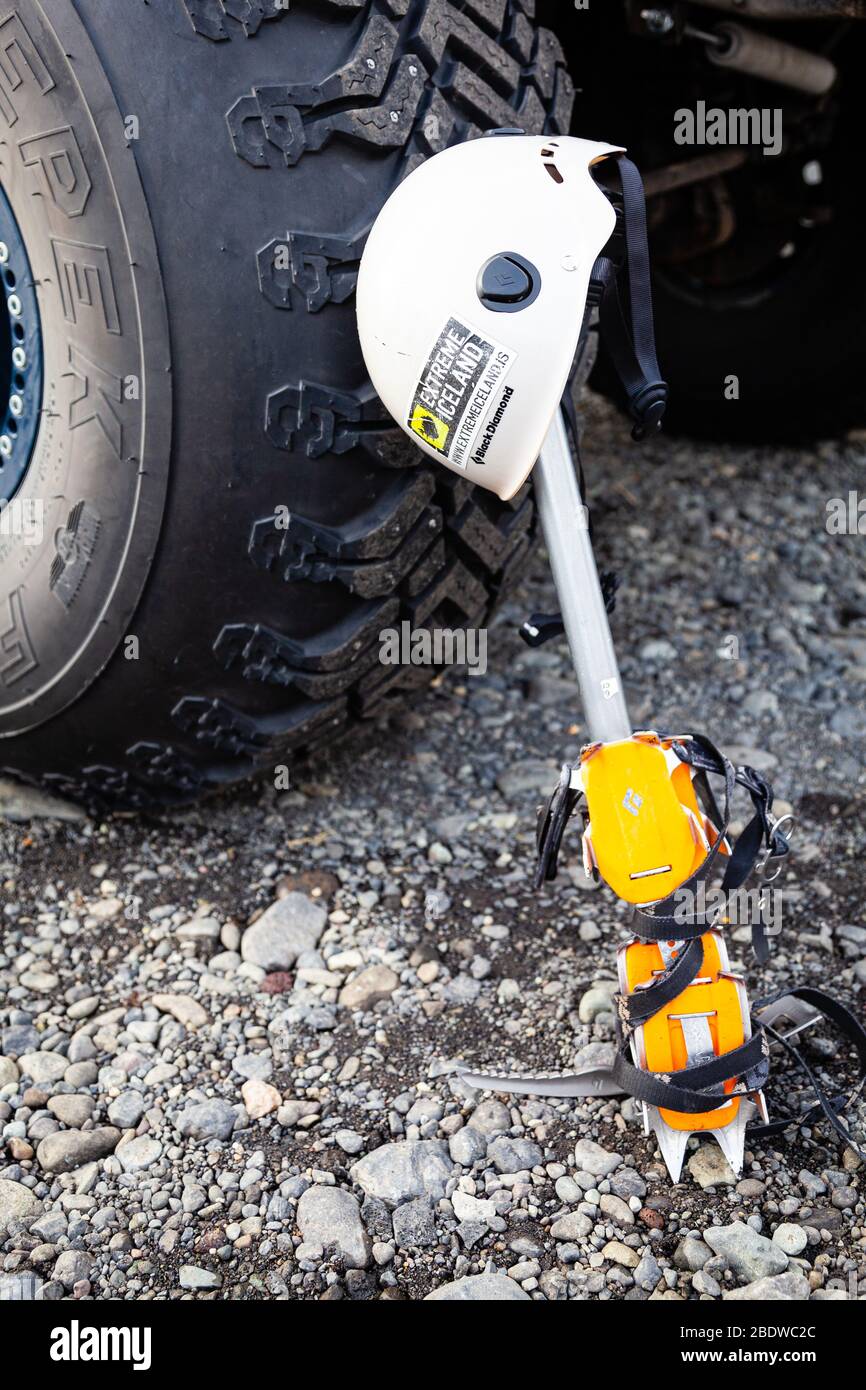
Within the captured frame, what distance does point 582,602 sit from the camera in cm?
151

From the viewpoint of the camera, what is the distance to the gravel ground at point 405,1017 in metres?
1.38

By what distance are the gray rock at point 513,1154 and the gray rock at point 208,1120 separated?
316 mm

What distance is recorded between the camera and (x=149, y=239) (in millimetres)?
1462

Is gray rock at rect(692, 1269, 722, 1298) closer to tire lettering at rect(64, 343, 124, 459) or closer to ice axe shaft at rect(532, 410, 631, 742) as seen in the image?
ice axe shaft at rect(532, 410, 631, 742)

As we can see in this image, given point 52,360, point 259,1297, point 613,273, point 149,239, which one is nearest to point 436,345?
point 613,273

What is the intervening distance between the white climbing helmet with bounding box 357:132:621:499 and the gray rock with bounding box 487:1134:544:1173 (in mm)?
760

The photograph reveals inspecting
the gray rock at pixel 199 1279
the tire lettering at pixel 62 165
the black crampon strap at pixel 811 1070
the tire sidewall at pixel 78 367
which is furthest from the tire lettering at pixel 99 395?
the black crampon strap at pixel 811 1070

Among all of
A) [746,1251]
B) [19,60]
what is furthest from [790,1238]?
[19,60]

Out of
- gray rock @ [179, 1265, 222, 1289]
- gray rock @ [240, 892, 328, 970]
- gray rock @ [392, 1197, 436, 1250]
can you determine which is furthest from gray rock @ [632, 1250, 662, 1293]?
gray rock @ [240, 892, 328, 970]

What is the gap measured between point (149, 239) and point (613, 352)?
0.54 metres

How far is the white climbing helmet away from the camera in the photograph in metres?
1.33

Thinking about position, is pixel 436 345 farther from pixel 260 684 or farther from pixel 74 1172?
pixel 74 1172

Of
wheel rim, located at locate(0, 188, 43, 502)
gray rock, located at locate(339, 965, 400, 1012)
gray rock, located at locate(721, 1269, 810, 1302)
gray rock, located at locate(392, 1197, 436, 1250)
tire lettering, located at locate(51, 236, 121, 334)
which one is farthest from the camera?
gray rock, located at locate(339, 965, 400, 1012)

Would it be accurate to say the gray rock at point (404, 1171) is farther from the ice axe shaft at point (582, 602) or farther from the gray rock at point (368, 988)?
the ice axe shaft at point (582, 602)
